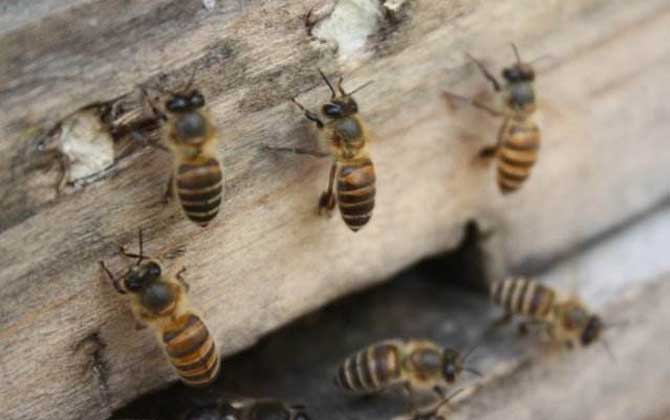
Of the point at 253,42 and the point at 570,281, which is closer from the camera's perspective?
the point at 253,42

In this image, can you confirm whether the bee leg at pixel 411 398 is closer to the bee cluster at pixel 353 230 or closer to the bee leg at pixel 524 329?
the bee cluster at pixel 353 230

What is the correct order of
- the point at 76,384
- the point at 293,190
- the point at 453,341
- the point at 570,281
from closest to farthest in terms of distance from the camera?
the point at 76,384 → the point at 293,190 → the point at 453,341 → the point at 570,281

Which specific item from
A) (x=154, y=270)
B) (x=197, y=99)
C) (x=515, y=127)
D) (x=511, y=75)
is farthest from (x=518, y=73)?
(x=154, y=270)

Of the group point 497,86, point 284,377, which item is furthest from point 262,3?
point 284,377

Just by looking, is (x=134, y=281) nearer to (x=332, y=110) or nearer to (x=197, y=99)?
(x=197, y=99)

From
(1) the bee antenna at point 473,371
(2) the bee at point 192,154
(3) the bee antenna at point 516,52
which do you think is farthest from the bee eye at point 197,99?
(1) the bee antenna at point 473,371

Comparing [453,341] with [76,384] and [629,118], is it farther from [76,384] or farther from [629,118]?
[76,384]

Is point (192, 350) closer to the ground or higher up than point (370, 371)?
higher up
